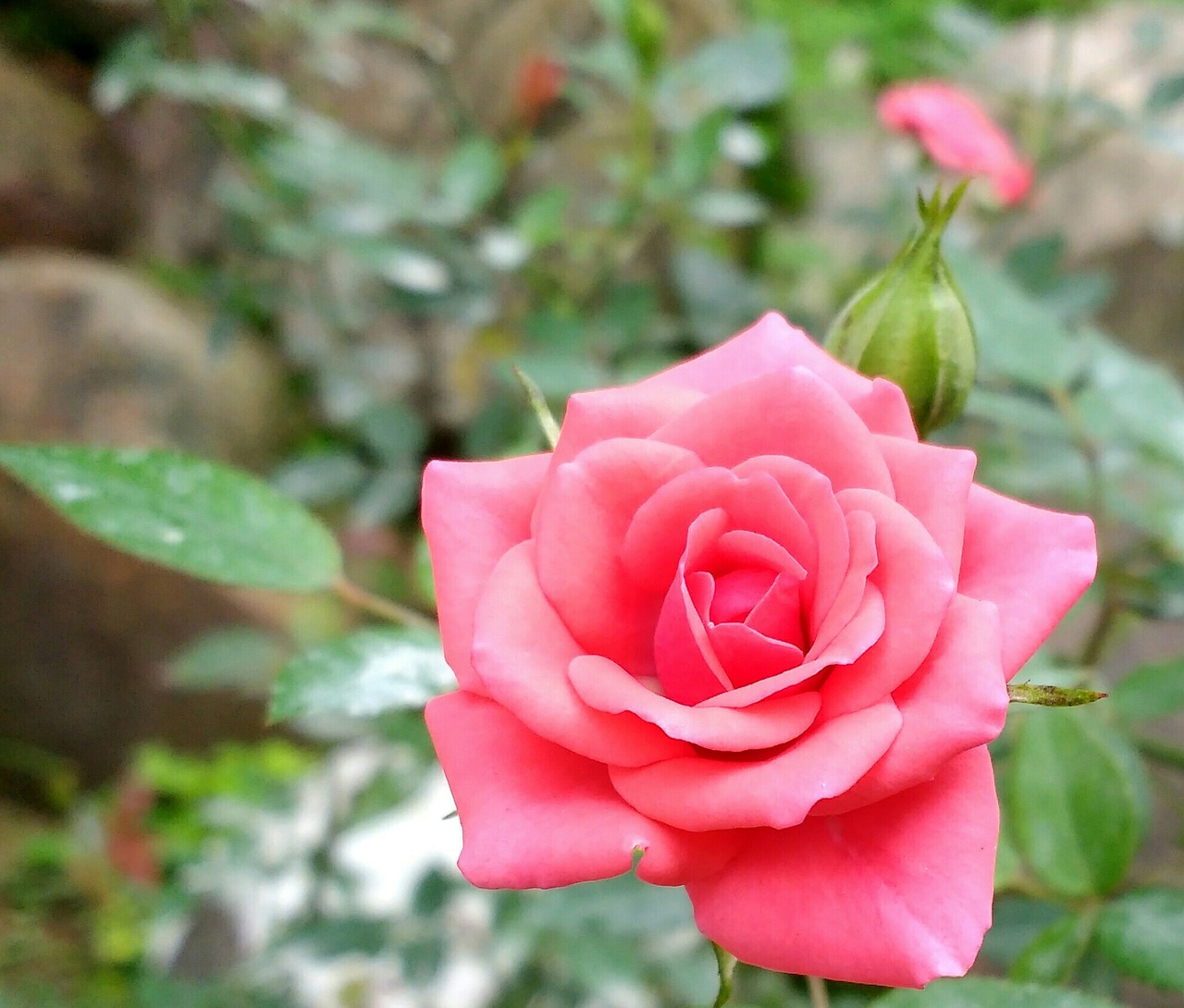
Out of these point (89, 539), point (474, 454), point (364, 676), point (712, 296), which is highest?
Answer: point (364, 676)

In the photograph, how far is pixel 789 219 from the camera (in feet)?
5.85

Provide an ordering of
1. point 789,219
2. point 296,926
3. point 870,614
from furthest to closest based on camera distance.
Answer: point 789,219 → point 296,926 → point 870,614

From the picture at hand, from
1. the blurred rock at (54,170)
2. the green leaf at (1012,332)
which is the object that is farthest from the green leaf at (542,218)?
the blurred rock at (54,170)

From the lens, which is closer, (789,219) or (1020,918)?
(1020,918)

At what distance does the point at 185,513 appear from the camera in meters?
0.38

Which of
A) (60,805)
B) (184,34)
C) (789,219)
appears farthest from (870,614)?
(60,805)

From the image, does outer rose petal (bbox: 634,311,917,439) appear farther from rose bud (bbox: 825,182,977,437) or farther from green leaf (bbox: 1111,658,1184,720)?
green leaf (bbox: 1111,658,1184,720)

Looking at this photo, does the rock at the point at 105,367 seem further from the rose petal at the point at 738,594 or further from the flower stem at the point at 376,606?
the rose petal at the point at 738,594

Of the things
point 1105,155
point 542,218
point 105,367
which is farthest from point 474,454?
point 1105,155

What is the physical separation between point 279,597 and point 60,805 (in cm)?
60

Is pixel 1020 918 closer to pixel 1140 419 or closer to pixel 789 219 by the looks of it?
pixel 1140 419

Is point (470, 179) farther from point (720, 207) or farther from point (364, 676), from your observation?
point (364, 676)

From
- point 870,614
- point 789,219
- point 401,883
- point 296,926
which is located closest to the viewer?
point 870,614

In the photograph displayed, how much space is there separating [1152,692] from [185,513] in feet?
1.59
